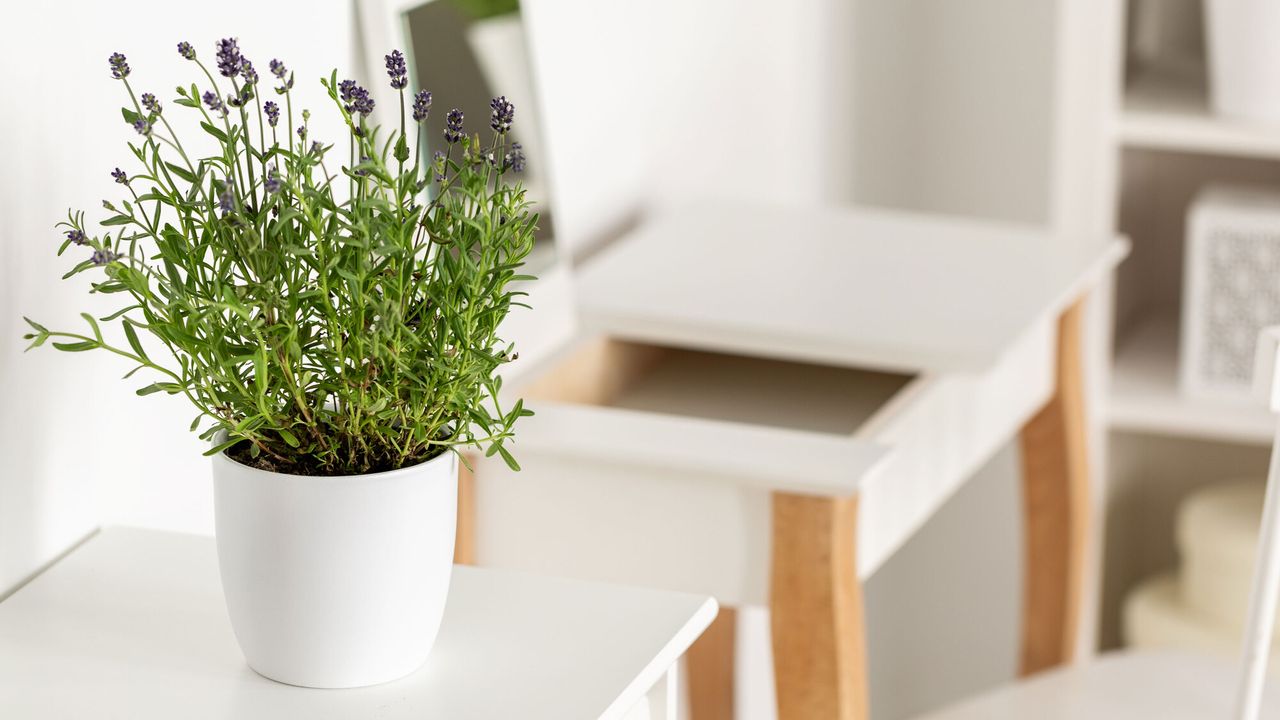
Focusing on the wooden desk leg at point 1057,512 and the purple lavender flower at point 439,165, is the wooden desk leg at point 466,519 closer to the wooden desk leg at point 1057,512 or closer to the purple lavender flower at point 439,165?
the purple lavender flower at point 439,165

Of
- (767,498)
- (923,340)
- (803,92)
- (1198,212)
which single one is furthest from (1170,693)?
(803,92)

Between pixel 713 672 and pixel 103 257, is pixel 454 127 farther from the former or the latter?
pixel 713 672

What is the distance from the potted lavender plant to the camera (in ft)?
2.37

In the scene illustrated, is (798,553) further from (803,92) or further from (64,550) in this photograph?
(803,92)

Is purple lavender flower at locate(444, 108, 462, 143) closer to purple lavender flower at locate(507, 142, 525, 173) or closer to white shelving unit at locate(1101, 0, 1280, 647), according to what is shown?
purple lavender flower at locate(507, 142, 525, 173)

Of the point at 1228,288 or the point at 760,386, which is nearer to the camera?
the point at 760,386

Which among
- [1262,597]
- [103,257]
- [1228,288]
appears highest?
[103,257]

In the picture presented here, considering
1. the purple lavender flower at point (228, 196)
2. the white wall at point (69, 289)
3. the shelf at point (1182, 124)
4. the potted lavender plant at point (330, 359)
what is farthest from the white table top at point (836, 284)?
the purple lavender flower at point (228, 196)

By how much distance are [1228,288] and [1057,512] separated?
0.38 meters

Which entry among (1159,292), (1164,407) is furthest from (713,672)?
(1159,292)

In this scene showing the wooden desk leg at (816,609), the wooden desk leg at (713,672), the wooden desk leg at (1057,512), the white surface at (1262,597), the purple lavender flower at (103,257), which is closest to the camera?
the purple lavender flower at (103,257)

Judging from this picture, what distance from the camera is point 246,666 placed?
0.80 m

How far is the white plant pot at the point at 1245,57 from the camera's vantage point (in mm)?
1880

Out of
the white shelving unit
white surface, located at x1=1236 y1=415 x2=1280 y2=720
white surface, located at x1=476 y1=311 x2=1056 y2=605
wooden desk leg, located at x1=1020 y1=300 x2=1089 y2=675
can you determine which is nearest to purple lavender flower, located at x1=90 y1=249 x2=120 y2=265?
white surface, located at x1=476 y1=311 x2=1056 y2=605
